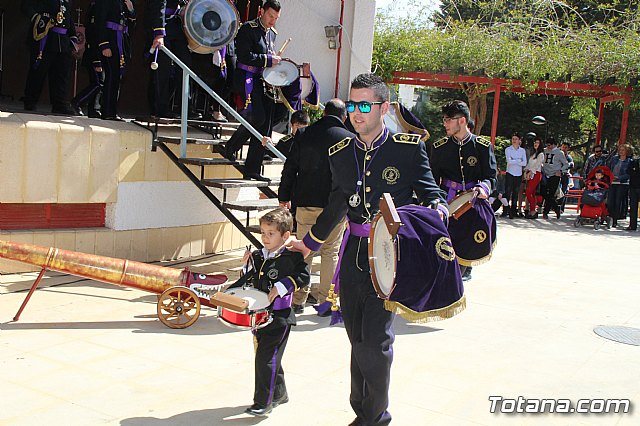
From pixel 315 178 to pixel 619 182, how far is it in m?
10.3

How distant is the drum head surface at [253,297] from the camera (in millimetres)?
4098

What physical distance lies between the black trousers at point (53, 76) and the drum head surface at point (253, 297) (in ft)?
16.5

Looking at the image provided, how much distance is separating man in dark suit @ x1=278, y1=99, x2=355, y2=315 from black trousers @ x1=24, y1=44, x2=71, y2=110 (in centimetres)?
315

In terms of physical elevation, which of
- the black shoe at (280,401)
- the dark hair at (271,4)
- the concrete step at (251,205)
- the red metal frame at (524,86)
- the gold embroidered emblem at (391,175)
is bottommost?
the black shoe at (280,401)

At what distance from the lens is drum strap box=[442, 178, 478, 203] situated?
752 centimetres

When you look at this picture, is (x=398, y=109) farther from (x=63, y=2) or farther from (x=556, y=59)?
(x=556, y=59)

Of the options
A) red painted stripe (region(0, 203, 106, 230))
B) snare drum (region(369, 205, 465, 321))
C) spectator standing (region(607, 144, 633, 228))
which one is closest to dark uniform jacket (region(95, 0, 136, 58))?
red painted stripe (region(0, 203, 106, 230))

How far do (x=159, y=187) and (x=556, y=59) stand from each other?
1126 cm

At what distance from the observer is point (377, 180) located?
4059 millimetres

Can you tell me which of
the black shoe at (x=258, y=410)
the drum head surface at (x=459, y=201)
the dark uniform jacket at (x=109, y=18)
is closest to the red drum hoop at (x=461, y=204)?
the drum head surface at (x=459, y=201)

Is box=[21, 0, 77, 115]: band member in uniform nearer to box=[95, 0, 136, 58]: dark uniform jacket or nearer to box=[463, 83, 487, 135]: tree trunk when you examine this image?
box=[95, 0, 136, 58]: dark uniform jacket

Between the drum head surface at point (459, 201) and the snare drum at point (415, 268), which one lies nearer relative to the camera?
the snare drum at point (415, 268)

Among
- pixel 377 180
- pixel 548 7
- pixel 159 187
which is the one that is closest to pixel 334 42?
pixel 159 187

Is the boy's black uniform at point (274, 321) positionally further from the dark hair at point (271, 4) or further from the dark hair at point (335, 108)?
the dark hair at point (271, 4)
